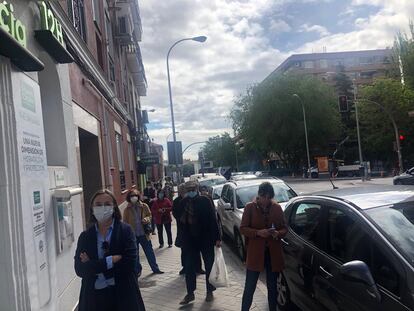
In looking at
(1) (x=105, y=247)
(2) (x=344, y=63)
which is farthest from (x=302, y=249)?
(2) (x=344, y=63)

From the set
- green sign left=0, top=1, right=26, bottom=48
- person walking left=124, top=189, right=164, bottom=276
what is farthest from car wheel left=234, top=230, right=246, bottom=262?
green sign left=0, top=1, right=26, bottom=48

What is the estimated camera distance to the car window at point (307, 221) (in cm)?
465

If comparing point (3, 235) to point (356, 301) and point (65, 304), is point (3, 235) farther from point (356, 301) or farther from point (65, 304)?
point (356, 301)

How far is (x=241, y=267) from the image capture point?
8.72m

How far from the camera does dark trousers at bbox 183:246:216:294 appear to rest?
20.7 ft

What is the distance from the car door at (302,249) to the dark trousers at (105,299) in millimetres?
1912

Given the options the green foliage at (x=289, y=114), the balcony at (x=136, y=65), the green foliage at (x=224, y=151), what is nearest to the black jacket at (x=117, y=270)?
the balcony at (x=136, y=65)

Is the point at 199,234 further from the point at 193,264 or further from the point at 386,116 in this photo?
the point at 386,116

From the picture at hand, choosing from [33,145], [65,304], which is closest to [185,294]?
[65,304]

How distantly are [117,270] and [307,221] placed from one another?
7.62 feet

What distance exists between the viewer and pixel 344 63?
9425cm

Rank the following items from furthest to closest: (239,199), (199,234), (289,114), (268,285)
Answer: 1. (289,114)
2. (239,199)
3. (199,234)
4. (268,285)

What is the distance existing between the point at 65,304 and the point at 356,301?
3815mm

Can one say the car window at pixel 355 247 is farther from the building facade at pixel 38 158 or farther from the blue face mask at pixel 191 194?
the building facade at pixel 38 158
